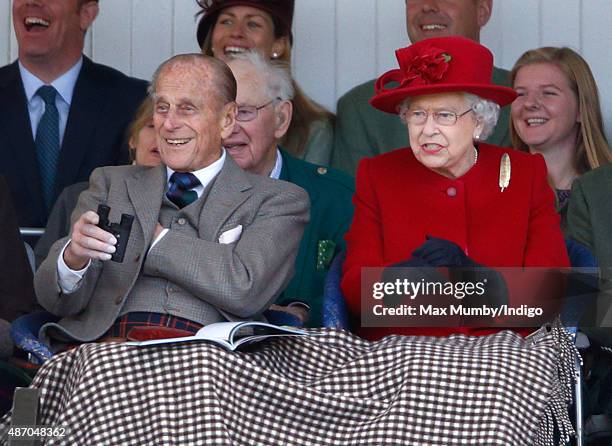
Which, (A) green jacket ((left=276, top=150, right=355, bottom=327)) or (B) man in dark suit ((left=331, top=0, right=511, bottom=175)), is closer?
(A) green jacket ((left=276, top=150, right=355, bottom=327))

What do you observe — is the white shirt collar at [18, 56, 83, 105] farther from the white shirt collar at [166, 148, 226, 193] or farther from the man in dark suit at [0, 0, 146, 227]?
the white shirt collar at [166, 148, 226, 193]

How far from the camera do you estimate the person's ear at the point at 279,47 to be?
5.98 m

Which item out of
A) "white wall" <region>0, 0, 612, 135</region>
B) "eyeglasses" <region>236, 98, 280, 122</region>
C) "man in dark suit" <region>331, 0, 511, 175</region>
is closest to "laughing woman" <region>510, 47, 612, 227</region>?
"man in dark suit" <region>331, 0, 511, 175</region>

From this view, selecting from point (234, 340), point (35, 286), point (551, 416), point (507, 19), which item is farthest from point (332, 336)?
point (507, 19)

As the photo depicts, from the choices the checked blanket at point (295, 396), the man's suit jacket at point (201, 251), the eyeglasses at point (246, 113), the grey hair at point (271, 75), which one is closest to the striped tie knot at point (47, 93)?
the grey hair at point (271, 75)

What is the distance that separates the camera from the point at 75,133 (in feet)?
19.4

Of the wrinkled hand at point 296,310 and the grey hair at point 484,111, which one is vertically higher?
the grey hair at point 484,111

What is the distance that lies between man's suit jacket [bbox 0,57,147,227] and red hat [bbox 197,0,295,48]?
360mm

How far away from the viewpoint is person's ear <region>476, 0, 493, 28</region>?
6125 mm

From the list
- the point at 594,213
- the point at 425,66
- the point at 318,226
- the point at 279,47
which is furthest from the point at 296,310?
the point at 279,47

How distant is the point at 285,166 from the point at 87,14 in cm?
158

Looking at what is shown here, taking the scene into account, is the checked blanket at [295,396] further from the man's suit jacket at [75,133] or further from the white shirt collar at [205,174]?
the man's suit jacket at [75,133]

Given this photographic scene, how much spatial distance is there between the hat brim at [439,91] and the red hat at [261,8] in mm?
1650

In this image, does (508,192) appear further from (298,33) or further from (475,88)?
(298,33)
